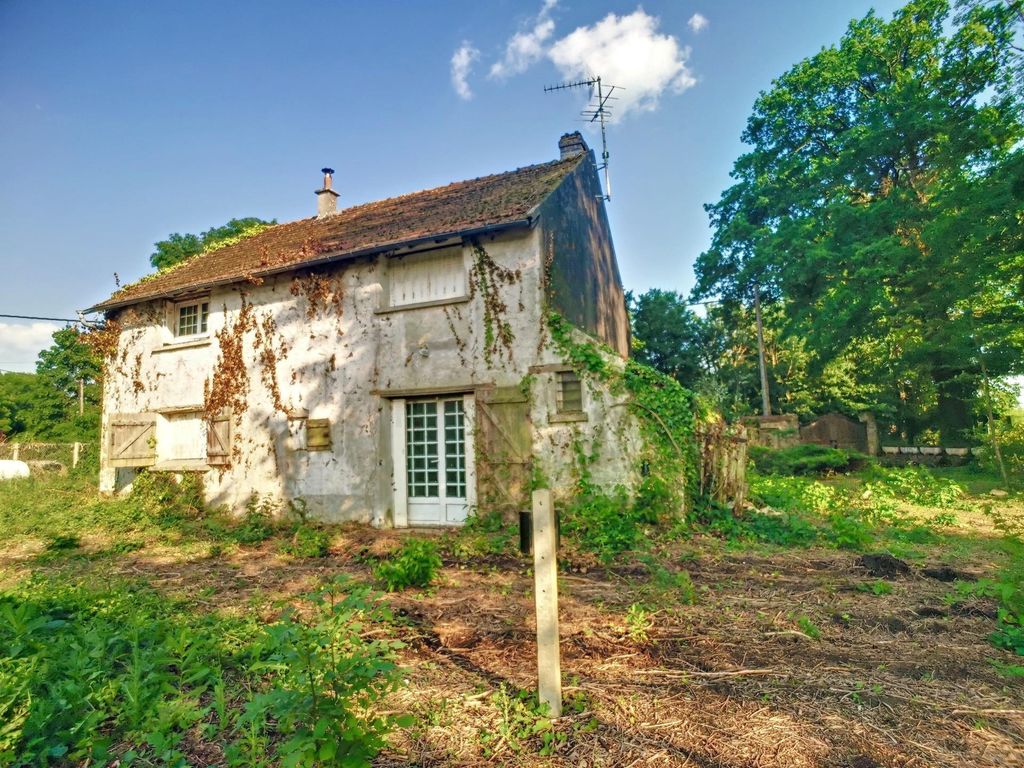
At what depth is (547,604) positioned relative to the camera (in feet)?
9.71

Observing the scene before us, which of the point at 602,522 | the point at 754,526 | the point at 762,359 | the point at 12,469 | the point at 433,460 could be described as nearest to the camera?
the point at 602,522

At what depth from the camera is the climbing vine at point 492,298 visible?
9125 mm

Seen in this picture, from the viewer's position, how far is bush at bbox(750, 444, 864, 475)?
47.7ft

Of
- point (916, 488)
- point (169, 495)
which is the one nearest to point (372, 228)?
point (169, 495)

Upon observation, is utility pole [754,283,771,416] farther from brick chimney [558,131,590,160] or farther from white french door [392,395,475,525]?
white french door [392,395,475,525]

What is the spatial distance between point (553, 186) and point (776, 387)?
21508mm

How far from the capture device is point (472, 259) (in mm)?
9445

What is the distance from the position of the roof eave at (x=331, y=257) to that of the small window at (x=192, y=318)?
18.3 inches

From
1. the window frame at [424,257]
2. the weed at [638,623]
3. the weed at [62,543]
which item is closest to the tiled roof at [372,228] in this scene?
the window frame at [424,257]

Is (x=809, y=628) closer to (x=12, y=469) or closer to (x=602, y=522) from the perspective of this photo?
(x=602, y=522)

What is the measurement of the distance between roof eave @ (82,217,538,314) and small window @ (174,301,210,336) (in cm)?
46

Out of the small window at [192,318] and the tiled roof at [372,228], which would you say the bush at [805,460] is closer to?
the tiled roof at [372,228]

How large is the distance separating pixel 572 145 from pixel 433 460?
8.43m

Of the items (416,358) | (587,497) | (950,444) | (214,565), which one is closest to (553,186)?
(416,358)
